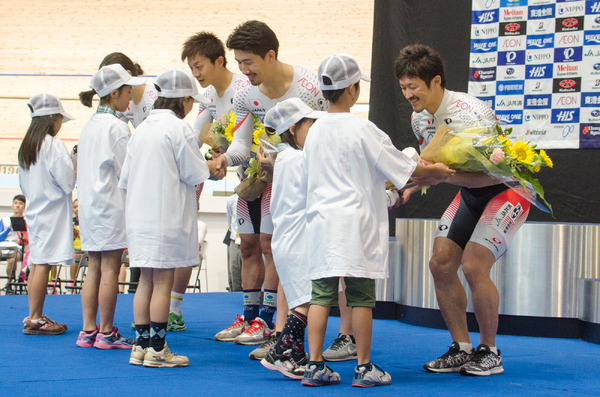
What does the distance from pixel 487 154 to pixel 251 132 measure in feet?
5.19

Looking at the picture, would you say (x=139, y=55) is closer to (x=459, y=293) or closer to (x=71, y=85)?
(x=71, y=85)

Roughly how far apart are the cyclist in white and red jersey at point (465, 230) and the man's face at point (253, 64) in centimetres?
85

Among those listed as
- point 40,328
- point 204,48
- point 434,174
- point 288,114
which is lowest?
point 40,328

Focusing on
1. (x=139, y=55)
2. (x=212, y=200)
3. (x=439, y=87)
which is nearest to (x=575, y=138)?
(x=439, y=87)

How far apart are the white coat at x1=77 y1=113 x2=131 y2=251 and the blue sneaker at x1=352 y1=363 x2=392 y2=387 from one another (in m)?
1.79

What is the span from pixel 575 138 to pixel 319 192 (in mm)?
3711

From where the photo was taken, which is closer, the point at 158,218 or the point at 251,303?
the point at 158,218

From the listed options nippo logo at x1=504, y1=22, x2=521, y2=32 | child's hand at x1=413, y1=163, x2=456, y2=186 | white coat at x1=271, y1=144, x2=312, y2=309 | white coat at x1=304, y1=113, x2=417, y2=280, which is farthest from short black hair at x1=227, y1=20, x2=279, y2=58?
nippo logo at x1=504, y1=22, x2=521, y2=32

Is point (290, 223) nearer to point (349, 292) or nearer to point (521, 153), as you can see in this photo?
point (349, 292)

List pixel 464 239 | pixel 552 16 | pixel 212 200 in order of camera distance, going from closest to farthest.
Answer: pixel 464 239
pixel 552 16
pixel 212 200

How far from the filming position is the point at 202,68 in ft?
15.3

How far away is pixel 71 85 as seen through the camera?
1482 centimetres

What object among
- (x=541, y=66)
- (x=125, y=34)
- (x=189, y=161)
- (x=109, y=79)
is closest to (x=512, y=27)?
(x=541, y=66)

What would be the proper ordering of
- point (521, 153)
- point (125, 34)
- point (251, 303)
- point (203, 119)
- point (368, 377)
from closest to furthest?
point (368, 377)
point (521, 153)
point (251, 303)
point (203, 119)
point (125, 34)
